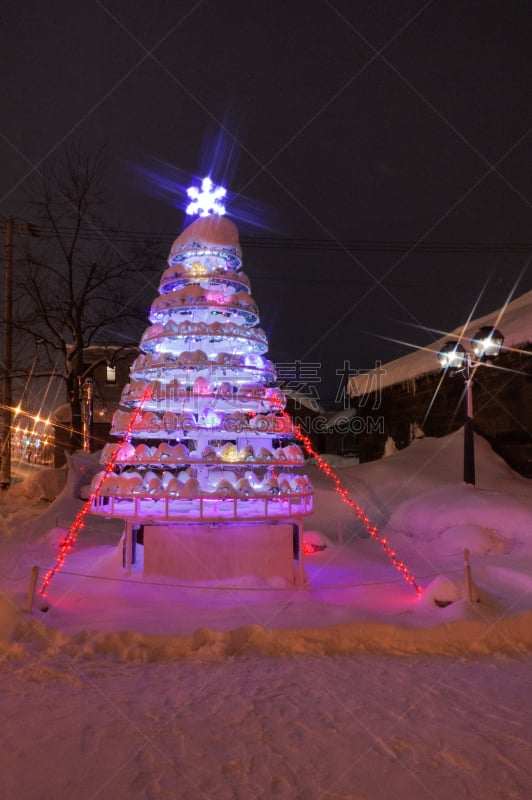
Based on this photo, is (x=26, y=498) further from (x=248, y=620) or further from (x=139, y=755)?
(x=139, y=755)

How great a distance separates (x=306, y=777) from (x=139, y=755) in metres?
1.15

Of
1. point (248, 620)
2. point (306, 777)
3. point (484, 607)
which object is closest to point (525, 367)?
point (484, 607)

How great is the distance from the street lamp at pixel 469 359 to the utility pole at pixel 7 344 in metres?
13.7

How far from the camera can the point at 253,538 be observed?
8.51 m

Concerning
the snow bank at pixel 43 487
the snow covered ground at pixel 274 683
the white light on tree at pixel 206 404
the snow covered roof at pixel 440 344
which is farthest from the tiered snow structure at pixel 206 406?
the snow bank at pixel 43 487

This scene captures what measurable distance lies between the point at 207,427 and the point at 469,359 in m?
6.44

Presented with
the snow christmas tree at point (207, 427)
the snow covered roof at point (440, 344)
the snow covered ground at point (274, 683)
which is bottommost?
the snow covered ground at point (274, 683)

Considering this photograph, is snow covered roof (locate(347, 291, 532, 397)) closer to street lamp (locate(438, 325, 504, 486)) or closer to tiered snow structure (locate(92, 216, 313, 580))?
street lamp (locate(438, 325, 504, 486))

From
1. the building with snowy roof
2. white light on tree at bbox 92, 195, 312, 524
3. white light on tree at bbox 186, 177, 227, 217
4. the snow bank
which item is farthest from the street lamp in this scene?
the snow bank

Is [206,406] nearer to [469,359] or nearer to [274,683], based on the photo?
[274,683]

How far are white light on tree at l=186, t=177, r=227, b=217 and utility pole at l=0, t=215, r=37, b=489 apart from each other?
39.2 ft

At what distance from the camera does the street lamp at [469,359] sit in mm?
12086

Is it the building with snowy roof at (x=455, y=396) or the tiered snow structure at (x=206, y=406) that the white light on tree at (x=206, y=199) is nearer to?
the tiered snow structure at (x=206, y=406)

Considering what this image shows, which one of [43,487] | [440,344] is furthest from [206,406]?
[440,344]
